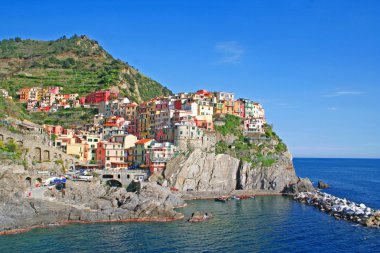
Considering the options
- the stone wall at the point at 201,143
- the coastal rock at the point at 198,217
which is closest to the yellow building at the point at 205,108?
the stone wall at the point at 201,143

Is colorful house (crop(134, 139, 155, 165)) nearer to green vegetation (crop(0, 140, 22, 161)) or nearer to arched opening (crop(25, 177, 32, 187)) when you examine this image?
green vegetation (crop(0, 140, 22, 161))

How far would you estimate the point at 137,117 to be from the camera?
305 ft

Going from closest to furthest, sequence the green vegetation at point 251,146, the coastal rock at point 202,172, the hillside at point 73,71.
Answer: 1. the coastal rock at point 202,172
2. the green vegetation at point 251,146
3. the hillside at point 73,71

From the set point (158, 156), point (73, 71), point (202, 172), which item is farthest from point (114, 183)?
point (73, 71)

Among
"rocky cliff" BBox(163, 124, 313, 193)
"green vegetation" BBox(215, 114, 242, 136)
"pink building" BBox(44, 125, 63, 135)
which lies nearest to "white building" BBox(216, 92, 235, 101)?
"green vegetation" BBox(215, 114, 242, 136)

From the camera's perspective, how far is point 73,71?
13525 centimetres

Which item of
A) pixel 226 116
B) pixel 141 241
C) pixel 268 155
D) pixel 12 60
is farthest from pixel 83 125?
pixel 12 60

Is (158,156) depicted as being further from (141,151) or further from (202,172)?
(202,172)

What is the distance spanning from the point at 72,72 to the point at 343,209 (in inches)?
3987

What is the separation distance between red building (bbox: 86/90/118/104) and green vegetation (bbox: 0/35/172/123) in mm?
6029

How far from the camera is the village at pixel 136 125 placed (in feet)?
253

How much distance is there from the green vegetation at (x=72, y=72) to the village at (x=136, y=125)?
7.83 meters

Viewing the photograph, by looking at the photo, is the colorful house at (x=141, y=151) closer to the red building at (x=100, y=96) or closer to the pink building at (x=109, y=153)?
the pink building at (x=109, y=153)

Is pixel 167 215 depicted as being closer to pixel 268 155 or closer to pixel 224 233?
pixel 224 233
